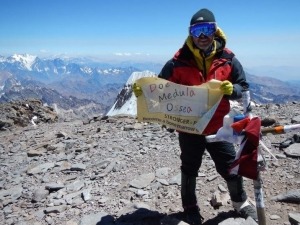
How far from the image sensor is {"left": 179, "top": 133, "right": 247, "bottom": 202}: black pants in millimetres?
5324

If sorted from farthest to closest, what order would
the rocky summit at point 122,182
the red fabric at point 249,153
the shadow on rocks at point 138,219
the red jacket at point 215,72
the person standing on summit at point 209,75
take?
the rocky summit at point 122,182
the shadow on rocks at point 138,219
the red jacket at point 215,72
the person standing on summit at point 209,75
the red fabric at point 249,153

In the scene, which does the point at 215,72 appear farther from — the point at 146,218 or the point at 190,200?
the point at 146,218

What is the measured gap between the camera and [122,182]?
841 cm

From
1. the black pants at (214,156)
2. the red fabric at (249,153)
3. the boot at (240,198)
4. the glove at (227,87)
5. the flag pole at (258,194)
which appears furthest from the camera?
the boot at (240,198)

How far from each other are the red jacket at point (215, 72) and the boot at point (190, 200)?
44.6 inches

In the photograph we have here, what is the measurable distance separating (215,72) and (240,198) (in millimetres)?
2215

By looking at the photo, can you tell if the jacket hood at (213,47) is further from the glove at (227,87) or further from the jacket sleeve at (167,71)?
the glove at (227,87)

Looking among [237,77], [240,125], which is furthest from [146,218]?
[240,125]

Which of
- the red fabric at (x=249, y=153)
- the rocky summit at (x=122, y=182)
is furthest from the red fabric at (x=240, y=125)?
the rocky summit at (x=122, y=182)

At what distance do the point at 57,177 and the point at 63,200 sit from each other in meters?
1.90

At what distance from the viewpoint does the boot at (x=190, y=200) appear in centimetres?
584

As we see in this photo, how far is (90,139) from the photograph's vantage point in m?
13.0

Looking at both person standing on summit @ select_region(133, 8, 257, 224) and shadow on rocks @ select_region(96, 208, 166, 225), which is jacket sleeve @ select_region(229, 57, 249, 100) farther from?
shadow on rocks @ select_region(96, 208, 166, 225)

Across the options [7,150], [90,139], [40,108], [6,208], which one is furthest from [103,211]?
[40,108]
